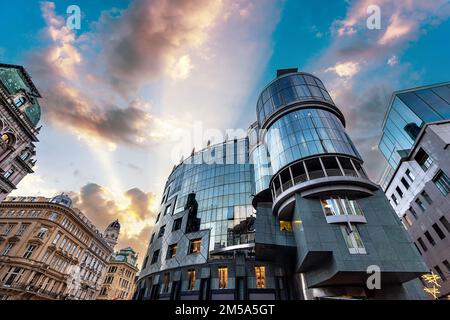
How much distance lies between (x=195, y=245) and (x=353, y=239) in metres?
23.1

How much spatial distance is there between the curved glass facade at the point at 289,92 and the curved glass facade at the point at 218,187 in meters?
A: 10.9

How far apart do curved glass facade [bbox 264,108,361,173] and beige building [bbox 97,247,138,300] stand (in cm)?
8463

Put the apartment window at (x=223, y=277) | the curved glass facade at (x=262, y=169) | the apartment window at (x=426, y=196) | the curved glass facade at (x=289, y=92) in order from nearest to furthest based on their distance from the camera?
the apartment window at (x=223, y=277) < the curved glass facade at (x=262, y=169) < the curved glass facade at (x=289, y=92) < the apartment window at (x=426, y=196)

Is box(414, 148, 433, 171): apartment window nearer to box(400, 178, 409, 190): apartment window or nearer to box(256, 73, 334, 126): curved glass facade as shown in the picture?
box(400, 178, 409, 190): apartment window

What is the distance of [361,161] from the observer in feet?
83.8

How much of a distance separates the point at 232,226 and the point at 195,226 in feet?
22.7

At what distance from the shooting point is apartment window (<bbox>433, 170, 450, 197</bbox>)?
115 ft

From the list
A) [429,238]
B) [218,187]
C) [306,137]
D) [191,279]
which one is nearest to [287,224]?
[306,137]

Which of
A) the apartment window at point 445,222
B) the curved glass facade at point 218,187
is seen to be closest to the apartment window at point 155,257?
the curved glass facade at point 218,187

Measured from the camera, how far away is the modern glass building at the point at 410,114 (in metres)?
40.5

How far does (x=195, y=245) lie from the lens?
34188mm

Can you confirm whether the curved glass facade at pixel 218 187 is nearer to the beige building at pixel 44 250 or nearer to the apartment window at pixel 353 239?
the apartment window at pixel 353 239

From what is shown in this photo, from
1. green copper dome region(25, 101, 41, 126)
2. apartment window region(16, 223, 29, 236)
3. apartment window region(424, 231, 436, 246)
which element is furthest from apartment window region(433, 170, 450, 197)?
apartment window region(16, 223, 29, 236)

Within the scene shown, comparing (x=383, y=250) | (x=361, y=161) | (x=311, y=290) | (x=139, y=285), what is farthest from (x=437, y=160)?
(x=139, y=285)
